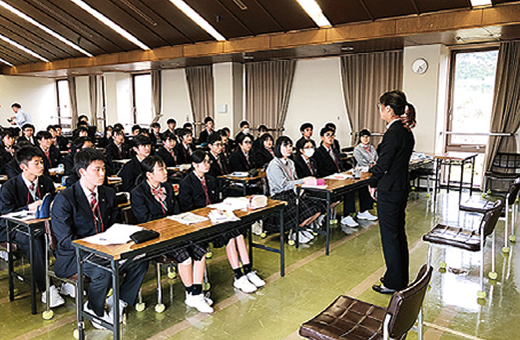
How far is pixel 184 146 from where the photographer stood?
7.38 meters

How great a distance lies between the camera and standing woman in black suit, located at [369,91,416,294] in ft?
10.7

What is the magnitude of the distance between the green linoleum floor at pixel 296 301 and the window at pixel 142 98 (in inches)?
351

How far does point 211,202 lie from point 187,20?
16.6ft

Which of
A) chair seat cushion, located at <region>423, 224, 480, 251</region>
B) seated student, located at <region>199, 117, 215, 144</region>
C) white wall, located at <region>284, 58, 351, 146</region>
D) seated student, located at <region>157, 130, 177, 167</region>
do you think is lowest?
chair seat cushion, located at <region>423, 224, 480, 251</region>

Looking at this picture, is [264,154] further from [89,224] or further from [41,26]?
[41,26]

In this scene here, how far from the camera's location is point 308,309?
10.9ft

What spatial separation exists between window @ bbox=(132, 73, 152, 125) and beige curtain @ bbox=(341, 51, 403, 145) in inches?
247

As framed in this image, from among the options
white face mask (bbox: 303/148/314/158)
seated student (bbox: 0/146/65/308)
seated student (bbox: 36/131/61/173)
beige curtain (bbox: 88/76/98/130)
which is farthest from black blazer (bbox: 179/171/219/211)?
beige curtain (bbox: 88/76/98/130)

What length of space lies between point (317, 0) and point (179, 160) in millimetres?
3418

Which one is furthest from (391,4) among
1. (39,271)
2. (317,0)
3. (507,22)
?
(39,271)

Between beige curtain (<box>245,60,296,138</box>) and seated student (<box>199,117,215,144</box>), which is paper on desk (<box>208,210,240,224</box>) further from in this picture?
beige curtain (<box>245,60,296,138</box>)

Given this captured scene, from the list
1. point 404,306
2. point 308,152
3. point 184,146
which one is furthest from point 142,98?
point 404,306

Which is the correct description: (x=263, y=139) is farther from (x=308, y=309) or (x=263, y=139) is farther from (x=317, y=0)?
(x=308, y=309)

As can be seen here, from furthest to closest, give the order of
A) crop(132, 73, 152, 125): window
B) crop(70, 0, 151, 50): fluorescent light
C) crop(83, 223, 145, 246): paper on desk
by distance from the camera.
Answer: crop(132, 73, 152, 125): window < crop(70, 0, 151, 50): fluorescent light < crop(83, 223, 145, 246): paper on desk
